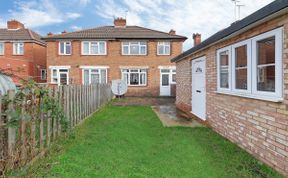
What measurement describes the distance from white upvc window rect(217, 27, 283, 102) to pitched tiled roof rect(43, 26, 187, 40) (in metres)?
17.2

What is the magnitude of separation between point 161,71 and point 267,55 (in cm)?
1893

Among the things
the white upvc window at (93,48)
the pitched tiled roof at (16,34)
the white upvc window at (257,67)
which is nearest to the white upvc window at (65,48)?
the white upvc window at (93,48)

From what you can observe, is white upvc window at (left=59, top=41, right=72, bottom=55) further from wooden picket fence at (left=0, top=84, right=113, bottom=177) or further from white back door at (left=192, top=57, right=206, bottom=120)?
wooden picket fence at (left=0, top=84, right=113, bottom=177)

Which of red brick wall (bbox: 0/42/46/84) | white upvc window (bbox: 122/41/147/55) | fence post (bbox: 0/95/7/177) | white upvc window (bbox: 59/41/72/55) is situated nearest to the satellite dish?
white upvc window (bbox: 122/41/147/55)

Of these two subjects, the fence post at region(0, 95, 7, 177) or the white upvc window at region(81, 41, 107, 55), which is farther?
the white upvc window at region(81, 41, 107, 55)

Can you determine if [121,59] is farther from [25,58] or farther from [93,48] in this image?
[25,58]

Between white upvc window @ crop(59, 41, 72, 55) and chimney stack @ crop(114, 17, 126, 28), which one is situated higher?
chimney stack @ crop(114, 17, 126, 28)

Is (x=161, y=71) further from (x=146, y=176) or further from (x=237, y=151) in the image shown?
(x=146, y=176)

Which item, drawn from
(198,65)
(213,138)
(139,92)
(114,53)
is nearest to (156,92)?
(139,92)

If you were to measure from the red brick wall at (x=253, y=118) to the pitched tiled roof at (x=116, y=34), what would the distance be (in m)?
15.8

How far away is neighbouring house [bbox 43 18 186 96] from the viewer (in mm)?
23391

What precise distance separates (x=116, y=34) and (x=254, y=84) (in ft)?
66.5

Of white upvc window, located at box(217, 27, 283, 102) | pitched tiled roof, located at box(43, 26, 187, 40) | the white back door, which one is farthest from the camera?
pitched tiled roof, located at box(43, 26, 187, 40)

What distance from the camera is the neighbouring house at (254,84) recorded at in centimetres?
406
